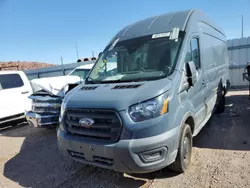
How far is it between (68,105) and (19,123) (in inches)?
245

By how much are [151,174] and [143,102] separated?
1.46 m

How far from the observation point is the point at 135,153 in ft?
8.64

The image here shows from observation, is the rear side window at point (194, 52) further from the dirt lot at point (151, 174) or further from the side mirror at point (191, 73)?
the dirt lot at point (151, 174)

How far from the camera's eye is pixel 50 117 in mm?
5578

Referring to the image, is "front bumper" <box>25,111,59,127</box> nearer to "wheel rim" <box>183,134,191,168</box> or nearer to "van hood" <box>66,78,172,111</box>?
"van hood" <box>66,78,172,111</box>

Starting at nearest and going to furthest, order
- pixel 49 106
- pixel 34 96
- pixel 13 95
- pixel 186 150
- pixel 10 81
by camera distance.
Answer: pixel 186 150 → pixel 49 106 → pixel 34 96 → pixel 13 95 → pixel 10 81


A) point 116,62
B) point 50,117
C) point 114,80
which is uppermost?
point 116,62

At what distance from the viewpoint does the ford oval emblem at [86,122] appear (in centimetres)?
288

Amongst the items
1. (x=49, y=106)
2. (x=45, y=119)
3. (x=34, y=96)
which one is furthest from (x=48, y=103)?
(x=34, y=96)

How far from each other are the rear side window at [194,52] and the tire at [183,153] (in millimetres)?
Answer: 1193

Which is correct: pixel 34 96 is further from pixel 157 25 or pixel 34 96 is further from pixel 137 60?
pixel 157 25

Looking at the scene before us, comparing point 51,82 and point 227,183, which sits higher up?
point 51,82

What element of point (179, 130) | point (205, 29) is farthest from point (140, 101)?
point (205, 29)

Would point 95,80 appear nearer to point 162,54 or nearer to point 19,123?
point 162,54
